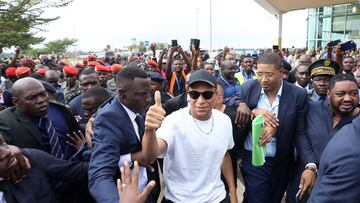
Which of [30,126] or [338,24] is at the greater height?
[338,24]

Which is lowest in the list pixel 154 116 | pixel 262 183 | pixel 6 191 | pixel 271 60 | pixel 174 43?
pixel 262 183

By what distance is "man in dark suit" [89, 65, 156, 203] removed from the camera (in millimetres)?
1966

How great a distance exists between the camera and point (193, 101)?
2.57m

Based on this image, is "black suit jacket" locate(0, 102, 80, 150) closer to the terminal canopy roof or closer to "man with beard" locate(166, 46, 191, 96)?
"man with beard" locate(166, 46, 191, 96)

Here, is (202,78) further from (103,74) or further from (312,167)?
(103,74)

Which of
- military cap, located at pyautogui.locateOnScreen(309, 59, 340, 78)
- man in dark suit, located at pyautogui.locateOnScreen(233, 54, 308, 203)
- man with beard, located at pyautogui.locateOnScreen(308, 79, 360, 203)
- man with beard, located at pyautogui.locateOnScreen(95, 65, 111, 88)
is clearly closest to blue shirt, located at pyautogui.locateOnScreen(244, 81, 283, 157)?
man in dark suit, located at pyautogui.locateOnScreen(233, 54, 308, 203)

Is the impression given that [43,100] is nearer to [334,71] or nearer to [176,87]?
[334,71]

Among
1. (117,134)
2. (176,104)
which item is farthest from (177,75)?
(117,134)

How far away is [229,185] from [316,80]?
187 cm

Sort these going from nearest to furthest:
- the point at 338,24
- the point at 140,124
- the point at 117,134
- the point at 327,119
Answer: the point at 117,134 → the point at 140,124 → the point at 327,119 → the point at 338,24

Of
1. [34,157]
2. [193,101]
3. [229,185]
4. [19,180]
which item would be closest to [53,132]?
[34,157]

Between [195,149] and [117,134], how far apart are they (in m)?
0.63

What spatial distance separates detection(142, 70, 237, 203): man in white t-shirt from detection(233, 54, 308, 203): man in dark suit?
2.41 ft

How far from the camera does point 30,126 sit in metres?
2.66
